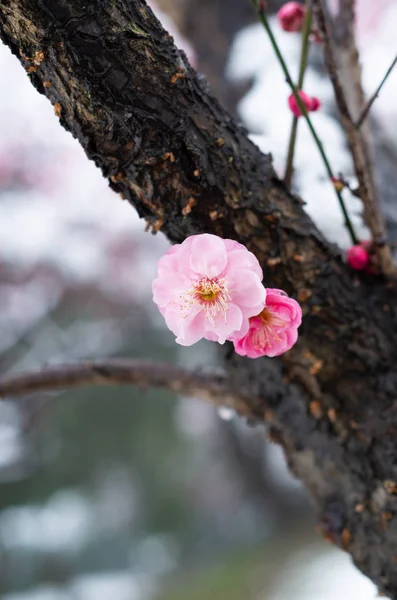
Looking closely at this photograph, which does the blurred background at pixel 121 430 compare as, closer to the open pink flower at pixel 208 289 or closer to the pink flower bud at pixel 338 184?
the pink flower bud at pixel 338 184

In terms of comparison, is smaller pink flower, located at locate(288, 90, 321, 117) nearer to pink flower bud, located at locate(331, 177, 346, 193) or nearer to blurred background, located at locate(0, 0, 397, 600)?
Result: pink flower bud, located at locate(331, 177, 346, 193)

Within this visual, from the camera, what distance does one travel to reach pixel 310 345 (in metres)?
0.66

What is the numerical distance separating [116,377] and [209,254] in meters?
0.56

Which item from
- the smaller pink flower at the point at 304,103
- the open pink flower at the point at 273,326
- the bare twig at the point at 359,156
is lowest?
the open pink flower at the point at 273,326

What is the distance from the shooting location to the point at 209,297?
1.37 feet

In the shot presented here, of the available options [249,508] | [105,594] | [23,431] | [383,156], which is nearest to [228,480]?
[249,508]

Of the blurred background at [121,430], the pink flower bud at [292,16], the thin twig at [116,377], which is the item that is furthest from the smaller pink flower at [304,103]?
the blurred background at [121,430]

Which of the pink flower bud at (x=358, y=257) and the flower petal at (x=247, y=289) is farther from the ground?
the pink flower bud at (x=358, y=257)

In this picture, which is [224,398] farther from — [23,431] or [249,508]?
[249,508]

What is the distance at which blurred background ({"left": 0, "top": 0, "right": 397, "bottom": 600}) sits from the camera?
7.68 ft

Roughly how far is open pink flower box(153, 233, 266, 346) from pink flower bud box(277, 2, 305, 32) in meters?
0.46

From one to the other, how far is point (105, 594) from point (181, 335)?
10.7 ft

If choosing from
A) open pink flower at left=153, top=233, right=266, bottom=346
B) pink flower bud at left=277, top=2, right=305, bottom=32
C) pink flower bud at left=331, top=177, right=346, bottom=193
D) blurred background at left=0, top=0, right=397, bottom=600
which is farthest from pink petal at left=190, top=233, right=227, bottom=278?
blurred background at left=0, top=0, right=397, bottom=600

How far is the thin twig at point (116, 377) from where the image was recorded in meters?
0.91
